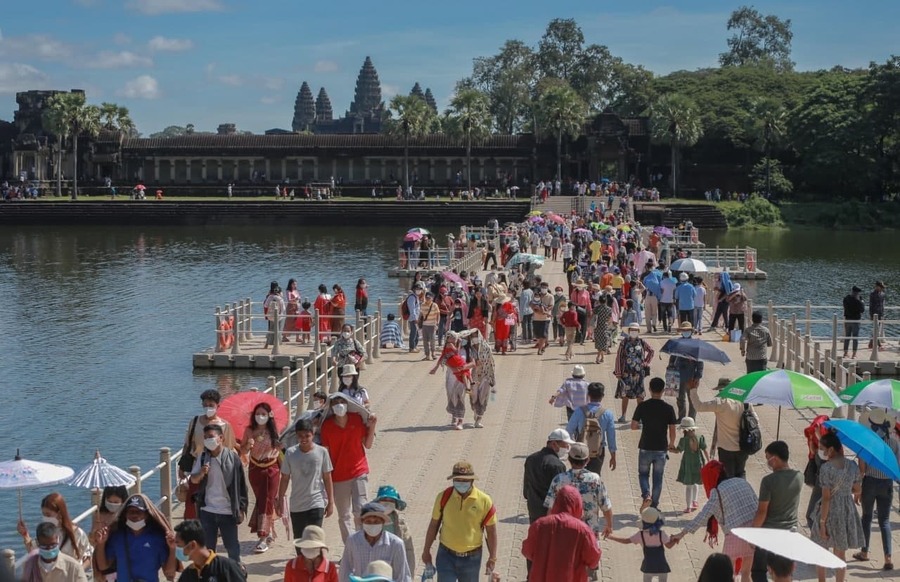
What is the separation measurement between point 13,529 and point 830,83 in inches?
3171

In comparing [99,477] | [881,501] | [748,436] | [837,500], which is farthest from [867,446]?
[99,477]

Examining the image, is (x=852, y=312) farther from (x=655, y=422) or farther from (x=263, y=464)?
(x=263, y=464)

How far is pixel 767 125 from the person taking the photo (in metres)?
89.2

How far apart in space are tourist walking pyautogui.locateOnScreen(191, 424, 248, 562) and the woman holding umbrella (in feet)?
16.2

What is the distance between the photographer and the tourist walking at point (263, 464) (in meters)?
12.3

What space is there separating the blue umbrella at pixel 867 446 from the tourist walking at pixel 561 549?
11.0ft

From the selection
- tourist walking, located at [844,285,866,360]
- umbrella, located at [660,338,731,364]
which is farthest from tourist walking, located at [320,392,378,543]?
tourist walking, located at [844,285,866,360]

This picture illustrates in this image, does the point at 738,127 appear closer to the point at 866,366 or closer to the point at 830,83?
the point at 830,83

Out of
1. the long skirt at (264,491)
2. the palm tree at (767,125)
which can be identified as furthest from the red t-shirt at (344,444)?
the palm tree at (767,125)

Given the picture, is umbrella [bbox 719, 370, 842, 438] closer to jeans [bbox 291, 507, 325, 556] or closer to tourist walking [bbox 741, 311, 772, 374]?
jeans [bbox 291, 507, 325, 556]

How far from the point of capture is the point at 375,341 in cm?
2569

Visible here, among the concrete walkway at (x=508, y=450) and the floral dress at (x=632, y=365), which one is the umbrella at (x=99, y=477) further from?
the floral dress at (x=632, y=365)

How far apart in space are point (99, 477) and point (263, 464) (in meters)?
1.52

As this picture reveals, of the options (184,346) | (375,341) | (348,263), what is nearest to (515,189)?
(348,263)
